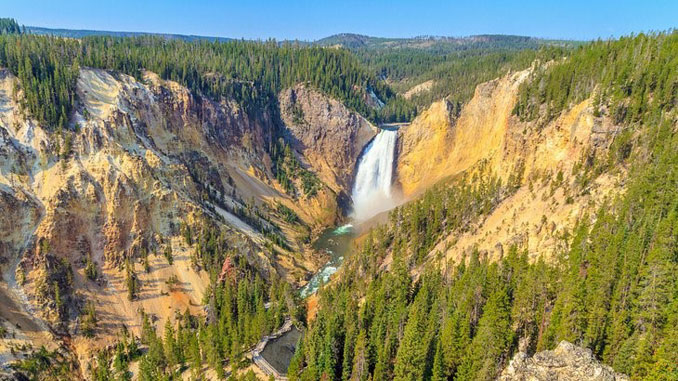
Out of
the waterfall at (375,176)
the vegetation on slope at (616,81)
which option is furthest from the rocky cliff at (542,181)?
the waterfall at (375,176)

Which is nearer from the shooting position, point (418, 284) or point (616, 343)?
point (616, 343)

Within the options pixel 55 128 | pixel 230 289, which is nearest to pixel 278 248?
pixel 230 289

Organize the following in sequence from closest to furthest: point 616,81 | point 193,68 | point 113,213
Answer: point 616,81
point 113,213
point 193,68

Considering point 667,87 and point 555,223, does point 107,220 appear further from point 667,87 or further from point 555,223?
point 667,87

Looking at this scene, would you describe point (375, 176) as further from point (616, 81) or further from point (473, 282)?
point (473, 282)

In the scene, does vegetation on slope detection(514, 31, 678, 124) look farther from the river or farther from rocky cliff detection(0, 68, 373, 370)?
rocky cliff detection(0, 68, 373, 370)

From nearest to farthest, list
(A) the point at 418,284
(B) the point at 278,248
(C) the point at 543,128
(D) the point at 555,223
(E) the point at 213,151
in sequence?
1. (D) the point at 555,223
2. (A) the point at 418,284
3. (C) the point at 543,128
4. (B) the point at 278,248
5. (E) the point at 213,151

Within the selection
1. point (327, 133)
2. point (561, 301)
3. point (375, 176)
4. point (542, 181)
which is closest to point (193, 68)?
point (327, 133)
